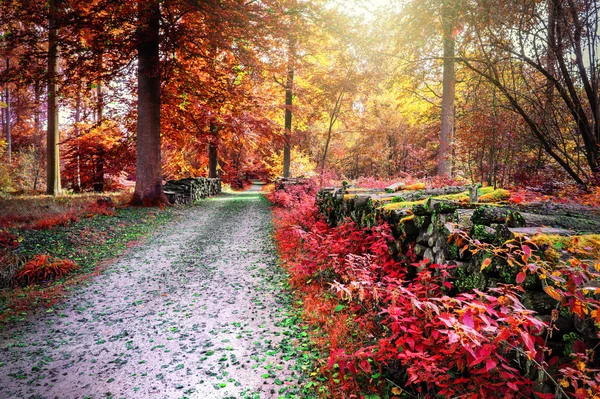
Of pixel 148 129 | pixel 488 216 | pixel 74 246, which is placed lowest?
pixel 74 246

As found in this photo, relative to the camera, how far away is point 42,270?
5.03 meters

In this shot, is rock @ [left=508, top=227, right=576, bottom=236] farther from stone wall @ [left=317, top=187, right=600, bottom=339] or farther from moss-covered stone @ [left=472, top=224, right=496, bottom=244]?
moss-covered stone @ [left=472, top=224, right=496, bottom=244]

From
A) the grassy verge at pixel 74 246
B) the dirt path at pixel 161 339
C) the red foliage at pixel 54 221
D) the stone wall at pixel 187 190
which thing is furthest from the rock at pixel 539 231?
the stone wall at pixel 187 190

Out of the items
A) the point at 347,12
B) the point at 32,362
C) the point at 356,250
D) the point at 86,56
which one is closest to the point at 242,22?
the point at 347,12

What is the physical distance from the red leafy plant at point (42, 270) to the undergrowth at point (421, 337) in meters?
4.09

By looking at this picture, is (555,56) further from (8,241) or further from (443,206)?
(8,241)

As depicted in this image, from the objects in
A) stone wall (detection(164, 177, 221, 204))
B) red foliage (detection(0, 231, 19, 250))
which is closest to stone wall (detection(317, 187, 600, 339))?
red foliage (detection(0, 231, 19, 250))

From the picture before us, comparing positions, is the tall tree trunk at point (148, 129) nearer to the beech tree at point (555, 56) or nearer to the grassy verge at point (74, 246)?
the grassy verge at point (74, 246)

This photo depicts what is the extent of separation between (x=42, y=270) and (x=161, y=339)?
10.4ft

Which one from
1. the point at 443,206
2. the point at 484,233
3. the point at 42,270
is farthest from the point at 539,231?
the point at 42,270

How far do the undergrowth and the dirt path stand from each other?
50cm

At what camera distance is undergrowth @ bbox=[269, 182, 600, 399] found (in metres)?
1.69

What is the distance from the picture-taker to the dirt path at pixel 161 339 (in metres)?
2.76

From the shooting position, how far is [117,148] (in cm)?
1441
